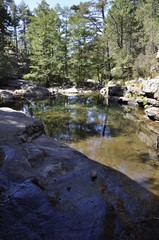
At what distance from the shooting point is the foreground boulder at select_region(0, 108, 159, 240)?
5.69 feet

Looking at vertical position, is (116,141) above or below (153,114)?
below

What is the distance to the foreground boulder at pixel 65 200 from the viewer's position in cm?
173

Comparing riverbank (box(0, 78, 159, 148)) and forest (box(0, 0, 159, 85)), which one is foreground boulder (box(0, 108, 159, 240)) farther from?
forest (box(0, 0, 159, 85))

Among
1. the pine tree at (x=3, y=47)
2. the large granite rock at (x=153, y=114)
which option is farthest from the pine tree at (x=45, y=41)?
the large granite rock at (x=153, y=114)

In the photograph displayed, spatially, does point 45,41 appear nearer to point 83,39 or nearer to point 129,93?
point 83,39

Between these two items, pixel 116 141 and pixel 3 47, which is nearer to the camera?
pixel 116 141

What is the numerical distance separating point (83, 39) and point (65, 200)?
25485 mm

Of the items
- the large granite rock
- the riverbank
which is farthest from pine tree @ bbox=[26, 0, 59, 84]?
the large granite rock

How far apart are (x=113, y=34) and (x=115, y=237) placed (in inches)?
917

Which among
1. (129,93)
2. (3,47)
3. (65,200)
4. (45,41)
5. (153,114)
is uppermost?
(45,41)

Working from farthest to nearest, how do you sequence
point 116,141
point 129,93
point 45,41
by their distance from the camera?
point 45,41 → point 129,93 → point 116,141

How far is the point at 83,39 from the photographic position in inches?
952

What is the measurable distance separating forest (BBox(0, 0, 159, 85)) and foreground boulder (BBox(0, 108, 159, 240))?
664 inches

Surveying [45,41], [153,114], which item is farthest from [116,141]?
[45,41]
